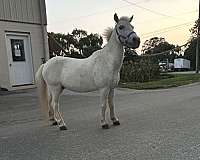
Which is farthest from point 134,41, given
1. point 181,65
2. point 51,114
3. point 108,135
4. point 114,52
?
point 181,65

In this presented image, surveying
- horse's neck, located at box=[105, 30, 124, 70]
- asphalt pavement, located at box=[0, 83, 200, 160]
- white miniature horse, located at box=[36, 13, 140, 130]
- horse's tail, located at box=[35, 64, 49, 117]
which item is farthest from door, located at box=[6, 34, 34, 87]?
horse's neck, located at box=[105, 30, 124, 70]

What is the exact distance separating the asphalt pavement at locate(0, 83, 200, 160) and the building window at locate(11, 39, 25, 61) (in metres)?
5.45

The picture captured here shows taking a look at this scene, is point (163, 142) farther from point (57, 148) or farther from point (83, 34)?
point (83, 34)

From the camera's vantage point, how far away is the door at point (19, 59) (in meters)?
12.5

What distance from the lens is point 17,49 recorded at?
12.8m

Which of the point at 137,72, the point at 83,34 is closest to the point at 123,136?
the point at 137,72

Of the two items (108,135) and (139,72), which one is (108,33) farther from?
(139,72)

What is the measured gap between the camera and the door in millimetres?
12508

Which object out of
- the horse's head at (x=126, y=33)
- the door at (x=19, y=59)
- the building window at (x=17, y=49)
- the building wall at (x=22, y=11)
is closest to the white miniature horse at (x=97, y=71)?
the horse's head at (x=126, y=33)

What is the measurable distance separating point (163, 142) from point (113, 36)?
2238 millimetres

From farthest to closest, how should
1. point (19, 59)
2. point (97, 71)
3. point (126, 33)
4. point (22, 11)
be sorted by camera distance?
point (22, 11) < point (19, 59) < point (97, 71) < point (126, 33)

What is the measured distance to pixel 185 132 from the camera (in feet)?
15.9

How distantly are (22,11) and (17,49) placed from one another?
176 cm

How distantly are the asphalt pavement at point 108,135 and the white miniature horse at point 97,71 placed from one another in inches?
18.6
